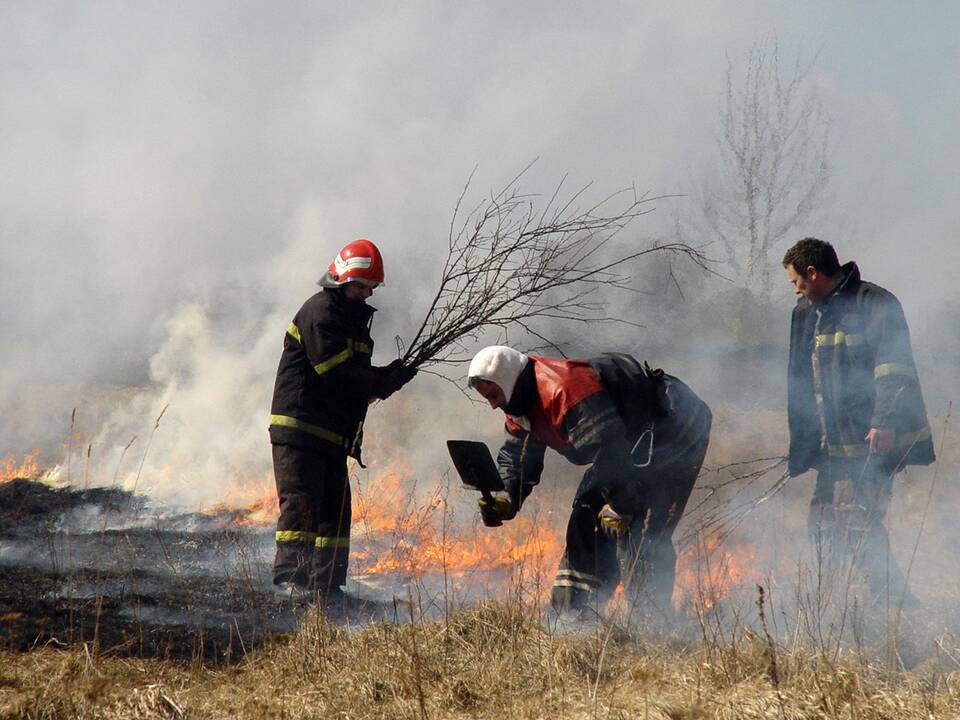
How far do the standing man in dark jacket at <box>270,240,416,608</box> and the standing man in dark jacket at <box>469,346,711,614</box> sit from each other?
117cm

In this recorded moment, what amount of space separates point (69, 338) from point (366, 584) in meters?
14.1

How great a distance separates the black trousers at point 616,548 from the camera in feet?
14.0

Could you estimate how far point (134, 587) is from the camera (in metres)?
5.05

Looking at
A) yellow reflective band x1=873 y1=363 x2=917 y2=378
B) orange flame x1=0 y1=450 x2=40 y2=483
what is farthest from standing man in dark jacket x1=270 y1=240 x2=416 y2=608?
orange flame x1=0 y1=450 x2=40 y2=483

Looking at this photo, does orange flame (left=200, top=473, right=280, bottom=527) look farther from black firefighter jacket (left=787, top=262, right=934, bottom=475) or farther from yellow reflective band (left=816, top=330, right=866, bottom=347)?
yellow reflective band (left=816, top=330, right=866, bottom=347)

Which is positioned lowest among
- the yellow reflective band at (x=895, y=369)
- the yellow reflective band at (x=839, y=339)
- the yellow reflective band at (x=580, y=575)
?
the yellow reflective band at (x=580, y=575)

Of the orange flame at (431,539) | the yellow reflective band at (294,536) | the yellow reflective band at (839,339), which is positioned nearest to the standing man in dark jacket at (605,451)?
the yellow reflective band at (839,339)

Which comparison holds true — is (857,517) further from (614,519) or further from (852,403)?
(614,519)

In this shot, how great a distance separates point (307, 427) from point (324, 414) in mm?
127

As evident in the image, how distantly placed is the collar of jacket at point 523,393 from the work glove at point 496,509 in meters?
0.45

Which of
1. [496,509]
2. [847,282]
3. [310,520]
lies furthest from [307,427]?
[847,282]

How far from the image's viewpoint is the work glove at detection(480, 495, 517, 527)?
430 centimetres

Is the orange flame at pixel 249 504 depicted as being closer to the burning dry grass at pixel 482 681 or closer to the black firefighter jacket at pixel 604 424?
the black firefighter jacket at pixel 604 424

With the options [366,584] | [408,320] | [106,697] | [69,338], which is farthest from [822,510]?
[69,338]
